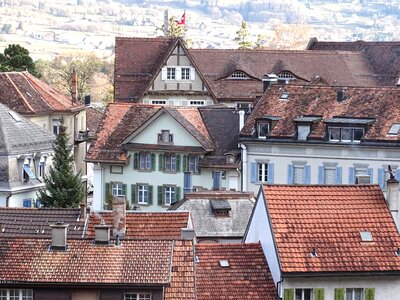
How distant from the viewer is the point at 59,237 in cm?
5569

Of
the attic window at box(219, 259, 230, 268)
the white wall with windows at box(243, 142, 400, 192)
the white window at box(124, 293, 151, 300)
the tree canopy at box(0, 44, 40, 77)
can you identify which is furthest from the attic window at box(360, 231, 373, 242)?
the tree canopy at box(0, 44, 40, 77)

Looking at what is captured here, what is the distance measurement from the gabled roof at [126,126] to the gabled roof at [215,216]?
17.5m

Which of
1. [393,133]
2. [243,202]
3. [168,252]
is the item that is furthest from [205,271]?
[393,133]

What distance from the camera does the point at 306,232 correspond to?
57.9m

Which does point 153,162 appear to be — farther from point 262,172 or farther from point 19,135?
point 19,135

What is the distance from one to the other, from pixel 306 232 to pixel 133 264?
6.59m

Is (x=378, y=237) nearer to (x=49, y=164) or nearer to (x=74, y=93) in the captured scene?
(x=49, y=164)

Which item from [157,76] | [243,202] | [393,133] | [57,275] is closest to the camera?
[57,275]

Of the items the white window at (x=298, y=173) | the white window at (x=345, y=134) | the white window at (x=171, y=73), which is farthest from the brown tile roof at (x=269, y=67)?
the white window at (x=345, y=134)

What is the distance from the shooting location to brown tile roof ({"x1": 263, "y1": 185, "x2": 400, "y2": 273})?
56781 millimetres

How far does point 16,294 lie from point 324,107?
40.1m

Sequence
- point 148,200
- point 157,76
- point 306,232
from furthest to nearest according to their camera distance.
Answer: point 157,76, point 148,200, point 306,232

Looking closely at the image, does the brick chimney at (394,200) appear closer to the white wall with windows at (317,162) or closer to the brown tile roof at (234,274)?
the brown tile roof at (234,274)

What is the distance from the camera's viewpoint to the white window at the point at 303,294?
56416mm
